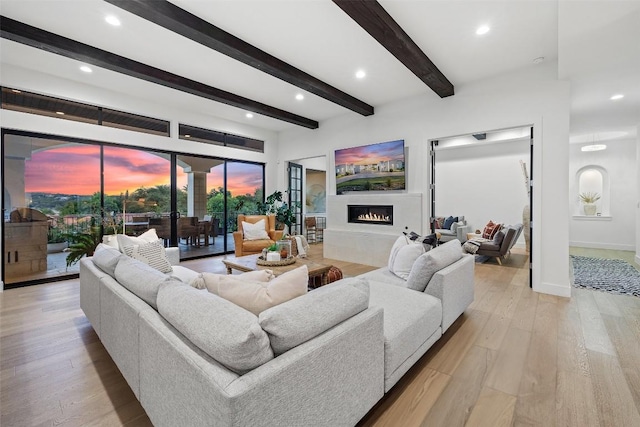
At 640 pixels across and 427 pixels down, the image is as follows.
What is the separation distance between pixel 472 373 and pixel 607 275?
421 centimetres

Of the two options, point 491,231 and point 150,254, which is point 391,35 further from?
point 491,231

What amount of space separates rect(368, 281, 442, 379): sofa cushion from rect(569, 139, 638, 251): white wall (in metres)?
7.58

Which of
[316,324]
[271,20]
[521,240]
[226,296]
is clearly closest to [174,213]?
[271,20]

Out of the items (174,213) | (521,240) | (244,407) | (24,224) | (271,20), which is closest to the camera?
(244,407)

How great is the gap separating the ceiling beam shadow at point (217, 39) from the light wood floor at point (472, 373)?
9.40ft

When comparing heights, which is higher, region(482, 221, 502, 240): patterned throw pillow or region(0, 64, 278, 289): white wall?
region(0, 64, 278, 289): white wall

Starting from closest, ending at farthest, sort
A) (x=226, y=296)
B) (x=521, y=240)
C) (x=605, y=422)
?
(x=226, y=296) < (x=605, y=422) < (x=521, y=240)

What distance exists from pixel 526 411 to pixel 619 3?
2.97m

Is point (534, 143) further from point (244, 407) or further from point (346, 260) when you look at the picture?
point (244, 407)

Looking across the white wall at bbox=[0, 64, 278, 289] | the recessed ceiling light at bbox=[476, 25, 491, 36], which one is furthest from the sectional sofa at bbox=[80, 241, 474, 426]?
the white wall at bbox=[0, 64, 278, 289]

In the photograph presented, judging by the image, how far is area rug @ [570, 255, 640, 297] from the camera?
→ 12.4 ft

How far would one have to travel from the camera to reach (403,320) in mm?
1824

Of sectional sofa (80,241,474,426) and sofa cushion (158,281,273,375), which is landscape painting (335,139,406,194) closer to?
sectional sofa (80,241,474,426)

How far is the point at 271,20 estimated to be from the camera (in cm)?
287
